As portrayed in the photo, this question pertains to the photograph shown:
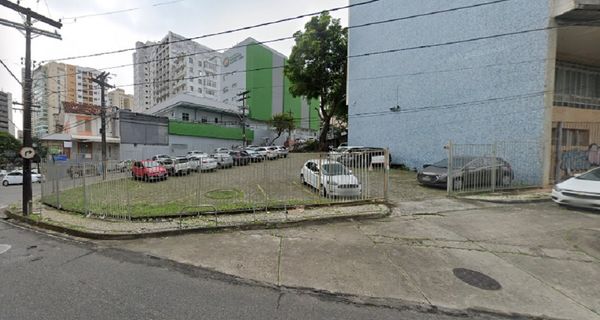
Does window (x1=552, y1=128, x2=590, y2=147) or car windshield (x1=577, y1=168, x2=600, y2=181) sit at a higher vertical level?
window (x1=552, y1=128, x2=590, y2=147)

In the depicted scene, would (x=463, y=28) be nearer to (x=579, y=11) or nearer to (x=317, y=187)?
(x=579, y=11)

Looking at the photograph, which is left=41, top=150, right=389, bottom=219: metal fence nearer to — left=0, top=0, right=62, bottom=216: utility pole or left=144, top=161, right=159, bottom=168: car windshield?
left=144, top=161, right=159, bottom=168: car windshield

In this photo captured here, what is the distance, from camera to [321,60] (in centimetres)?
3106

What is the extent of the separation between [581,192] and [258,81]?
51.8m

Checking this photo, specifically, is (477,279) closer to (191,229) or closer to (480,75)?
(191,229)

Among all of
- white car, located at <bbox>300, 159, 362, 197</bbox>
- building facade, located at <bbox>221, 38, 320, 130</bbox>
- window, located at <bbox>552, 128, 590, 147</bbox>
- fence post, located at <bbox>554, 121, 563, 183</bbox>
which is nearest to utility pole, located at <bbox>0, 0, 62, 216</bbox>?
white car, located at <bbox>300, 159, 362, 197</bbox>

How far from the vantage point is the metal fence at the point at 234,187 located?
811 centimetres

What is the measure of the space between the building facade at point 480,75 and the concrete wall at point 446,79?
50mm

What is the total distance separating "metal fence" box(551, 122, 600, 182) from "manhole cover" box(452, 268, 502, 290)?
1158 centimetres

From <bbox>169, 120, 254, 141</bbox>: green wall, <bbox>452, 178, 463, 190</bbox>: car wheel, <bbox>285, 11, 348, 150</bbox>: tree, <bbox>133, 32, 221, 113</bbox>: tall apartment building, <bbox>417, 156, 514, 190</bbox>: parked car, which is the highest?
<bbox>133, 32, 221, 113</bbox>: tall apartment building

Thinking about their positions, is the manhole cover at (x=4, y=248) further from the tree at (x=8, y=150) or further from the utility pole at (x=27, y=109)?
the tree at (x=8, y=150)

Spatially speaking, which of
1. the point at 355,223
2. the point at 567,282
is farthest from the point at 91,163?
the point at 567,282

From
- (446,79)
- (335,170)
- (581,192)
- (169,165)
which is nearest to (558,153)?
(581,192)

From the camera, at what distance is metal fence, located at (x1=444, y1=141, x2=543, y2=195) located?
1072cm
